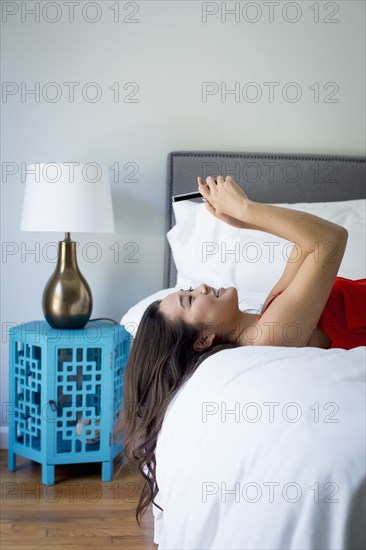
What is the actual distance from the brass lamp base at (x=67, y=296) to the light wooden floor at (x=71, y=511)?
64 centimetres

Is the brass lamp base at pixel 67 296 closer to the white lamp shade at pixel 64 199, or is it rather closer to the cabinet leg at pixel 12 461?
the white lamp shade at pixel 64 199

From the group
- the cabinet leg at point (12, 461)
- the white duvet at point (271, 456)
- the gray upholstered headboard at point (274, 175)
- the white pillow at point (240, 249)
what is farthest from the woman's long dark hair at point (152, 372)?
the gray upholstered headboard at point (274, 175)

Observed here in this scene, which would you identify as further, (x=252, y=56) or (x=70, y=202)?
(x=252, y=56)

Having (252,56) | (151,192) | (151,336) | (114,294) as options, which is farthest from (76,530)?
(252,56)

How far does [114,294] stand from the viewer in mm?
3406

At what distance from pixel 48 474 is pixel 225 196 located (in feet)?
4.99

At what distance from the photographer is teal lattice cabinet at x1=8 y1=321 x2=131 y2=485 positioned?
9.46 feet

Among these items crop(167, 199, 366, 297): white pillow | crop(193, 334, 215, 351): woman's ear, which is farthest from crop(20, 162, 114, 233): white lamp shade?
crop(193, 334, 215, 351): woman's ear

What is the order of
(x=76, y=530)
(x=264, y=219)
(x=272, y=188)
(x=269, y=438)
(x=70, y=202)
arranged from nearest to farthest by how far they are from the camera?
1. (x=269, y=438)
2. (x=264, y=219)
3. (x=76, y=530)
4. (x=70, y=202)
5. (x=272, y=188)

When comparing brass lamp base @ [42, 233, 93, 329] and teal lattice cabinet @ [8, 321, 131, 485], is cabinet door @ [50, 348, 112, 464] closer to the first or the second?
teal lattice cabinet @ [8, 321, 131, 485]

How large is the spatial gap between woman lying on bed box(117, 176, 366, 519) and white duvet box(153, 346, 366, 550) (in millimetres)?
280

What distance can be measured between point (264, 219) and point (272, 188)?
1.40 metres

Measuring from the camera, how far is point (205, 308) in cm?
198

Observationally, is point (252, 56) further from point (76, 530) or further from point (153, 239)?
point (76, 530)
